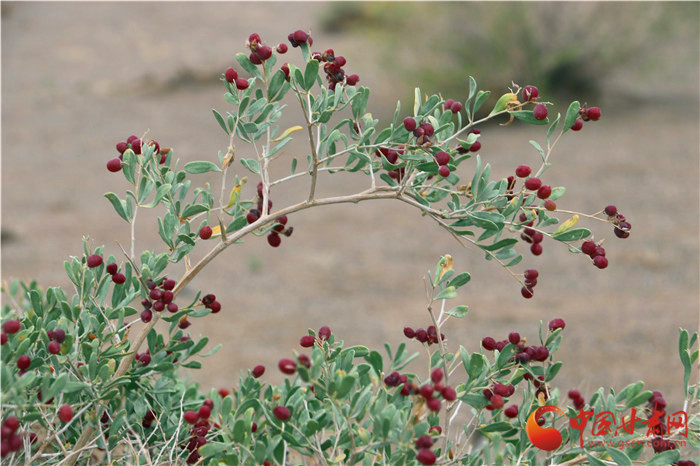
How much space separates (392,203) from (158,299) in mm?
7045

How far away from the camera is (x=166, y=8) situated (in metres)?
19.0

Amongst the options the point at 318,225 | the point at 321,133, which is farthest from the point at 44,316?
the point at 318,225

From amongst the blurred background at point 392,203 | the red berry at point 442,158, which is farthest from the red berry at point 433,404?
the blurred background at point 392,203

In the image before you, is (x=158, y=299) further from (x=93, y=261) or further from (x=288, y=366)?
(x=288, y=366)

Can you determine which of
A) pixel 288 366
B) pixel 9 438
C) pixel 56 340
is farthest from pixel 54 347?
pixel 288 366

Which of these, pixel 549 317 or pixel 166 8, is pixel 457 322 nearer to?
pixel 549 317

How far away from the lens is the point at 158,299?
171cm

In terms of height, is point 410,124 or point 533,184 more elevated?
point 410,124

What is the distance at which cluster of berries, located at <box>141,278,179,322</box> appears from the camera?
1.71 metres

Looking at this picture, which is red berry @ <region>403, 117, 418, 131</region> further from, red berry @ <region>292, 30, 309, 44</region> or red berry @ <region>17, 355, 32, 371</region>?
red berry @ <region>17, 355, 32, 371</region>

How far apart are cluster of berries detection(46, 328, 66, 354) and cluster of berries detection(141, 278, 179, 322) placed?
8.4 inches

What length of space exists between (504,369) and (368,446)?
0.44 m

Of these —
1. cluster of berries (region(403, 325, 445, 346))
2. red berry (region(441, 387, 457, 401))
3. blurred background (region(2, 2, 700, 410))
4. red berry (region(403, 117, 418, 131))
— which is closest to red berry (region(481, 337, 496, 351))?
cluster of berries (region(403, 325, 445, 346))

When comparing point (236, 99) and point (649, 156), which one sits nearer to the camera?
point (236, 99)
